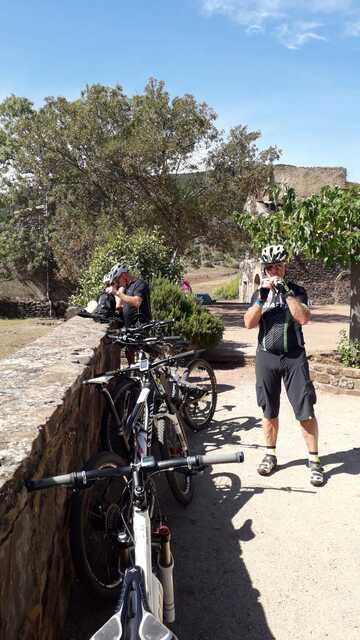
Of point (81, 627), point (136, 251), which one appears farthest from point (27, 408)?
point (136, 251)

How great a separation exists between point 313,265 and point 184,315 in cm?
1646

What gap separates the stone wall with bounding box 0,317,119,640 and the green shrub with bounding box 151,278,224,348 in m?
4.95

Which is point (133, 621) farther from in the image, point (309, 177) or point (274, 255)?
point (309, 177)

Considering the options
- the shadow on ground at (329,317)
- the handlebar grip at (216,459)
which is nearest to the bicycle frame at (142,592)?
the handlebar grip at (216,459)

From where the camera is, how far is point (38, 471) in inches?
89.2

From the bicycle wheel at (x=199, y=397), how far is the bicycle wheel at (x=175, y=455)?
54.5 inches

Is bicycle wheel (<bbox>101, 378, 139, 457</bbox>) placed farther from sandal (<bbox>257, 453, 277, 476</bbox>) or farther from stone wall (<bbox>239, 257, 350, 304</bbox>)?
stone wall (<bbox>239, 257, 350, 304</bbox>)

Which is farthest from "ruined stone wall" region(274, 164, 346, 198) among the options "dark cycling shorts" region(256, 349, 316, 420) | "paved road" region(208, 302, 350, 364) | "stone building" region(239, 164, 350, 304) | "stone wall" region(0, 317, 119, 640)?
"stone wall" region(0, 317, 119, 640)

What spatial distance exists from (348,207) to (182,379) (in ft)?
12.9

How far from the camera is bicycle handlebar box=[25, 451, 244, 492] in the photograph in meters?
2.01

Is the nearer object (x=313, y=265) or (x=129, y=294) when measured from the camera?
(x=129, y=294)

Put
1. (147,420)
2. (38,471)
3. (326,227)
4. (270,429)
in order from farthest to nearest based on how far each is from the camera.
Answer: (326,227)
(270,429)
(147,420)
(38,471)

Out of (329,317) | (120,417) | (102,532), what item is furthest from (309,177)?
(102,532)

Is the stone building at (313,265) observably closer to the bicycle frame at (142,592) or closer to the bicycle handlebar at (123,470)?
the bicycle frame at (142,592)
